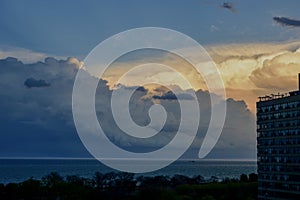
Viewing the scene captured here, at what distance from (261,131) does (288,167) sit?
1224 cm

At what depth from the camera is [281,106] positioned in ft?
287

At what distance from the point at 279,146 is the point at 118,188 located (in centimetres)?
3741

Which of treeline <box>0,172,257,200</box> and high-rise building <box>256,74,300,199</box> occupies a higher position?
high-rise building <box>256,74,300,199</box>

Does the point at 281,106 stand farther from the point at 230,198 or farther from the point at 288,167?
the point at 230,198

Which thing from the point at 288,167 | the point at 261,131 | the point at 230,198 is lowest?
the point at 230,198

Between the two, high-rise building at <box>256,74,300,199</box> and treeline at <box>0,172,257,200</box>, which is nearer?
treeline at <box>0,172,257,200</box>

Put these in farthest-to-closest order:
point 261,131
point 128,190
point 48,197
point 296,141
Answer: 1. point 128,190
2. point 261,131
3. point 296,141
4. point 48,197

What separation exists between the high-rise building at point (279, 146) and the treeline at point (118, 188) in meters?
5.76

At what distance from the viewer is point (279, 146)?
88.1 meters

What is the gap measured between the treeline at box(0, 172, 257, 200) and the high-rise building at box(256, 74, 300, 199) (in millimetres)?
5761

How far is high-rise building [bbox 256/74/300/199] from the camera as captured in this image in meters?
82.8

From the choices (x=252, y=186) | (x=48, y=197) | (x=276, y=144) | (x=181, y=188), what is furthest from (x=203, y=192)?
(x=48, y=197)

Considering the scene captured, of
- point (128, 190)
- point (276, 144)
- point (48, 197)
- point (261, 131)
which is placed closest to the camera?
point (48, 197)

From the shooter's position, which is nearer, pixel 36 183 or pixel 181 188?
pixel 36 183
